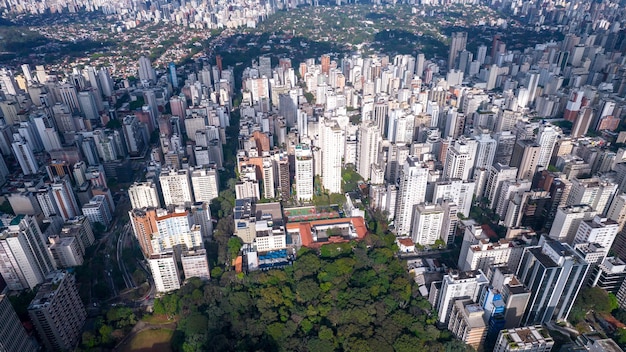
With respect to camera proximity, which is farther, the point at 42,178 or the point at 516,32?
the point at 516,32

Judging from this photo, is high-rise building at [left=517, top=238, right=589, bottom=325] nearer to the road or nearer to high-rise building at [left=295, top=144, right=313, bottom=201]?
high-rise building at [left=295, top=144, right=313, bottom=201]

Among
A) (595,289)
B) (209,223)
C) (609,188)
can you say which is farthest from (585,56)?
(209,223)

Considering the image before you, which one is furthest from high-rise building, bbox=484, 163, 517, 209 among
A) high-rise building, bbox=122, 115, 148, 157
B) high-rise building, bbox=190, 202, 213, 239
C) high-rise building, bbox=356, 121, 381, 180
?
high-rise building, bbox=122, 115, 148, 157

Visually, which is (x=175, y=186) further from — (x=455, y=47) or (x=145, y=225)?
(x=455, y=47)

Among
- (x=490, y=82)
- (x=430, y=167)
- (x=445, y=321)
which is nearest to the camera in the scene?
(x=445, y=321)

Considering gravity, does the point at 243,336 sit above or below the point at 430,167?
below

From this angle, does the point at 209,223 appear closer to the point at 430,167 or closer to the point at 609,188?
the point at 430,167
